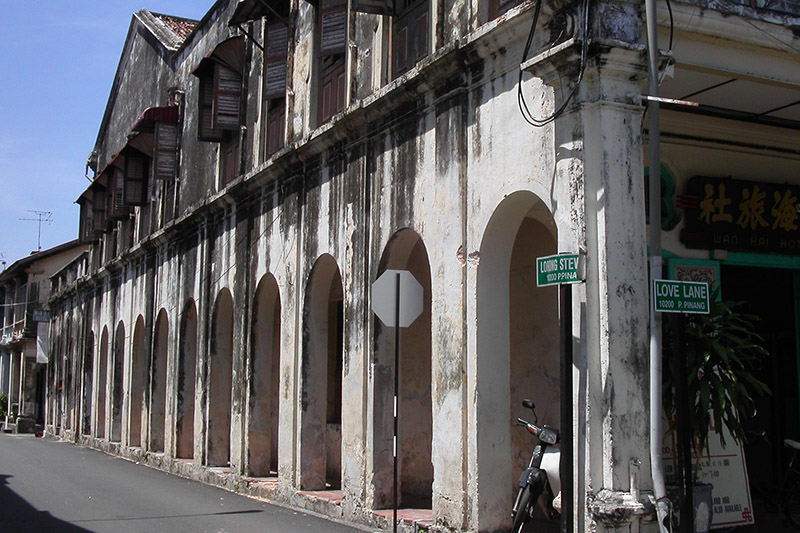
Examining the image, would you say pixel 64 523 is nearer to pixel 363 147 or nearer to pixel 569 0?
pixel 363 147

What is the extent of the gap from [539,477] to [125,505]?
274 inches

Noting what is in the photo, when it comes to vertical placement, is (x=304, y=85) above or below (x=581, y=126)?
above

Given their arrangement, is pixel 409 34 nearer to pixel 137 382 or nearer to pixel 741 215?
pixel 741 215

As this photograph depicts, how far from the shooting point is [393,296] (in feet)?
30.2

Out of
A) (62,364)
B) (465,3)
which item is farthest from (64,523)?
(62,364)

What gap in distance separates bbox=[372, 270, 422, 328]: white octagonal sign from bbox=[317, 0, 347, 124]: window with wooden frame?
13.3 ft

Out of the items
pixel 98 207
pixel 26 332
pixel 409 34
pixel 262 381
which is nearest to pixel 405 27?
pixel 409 34

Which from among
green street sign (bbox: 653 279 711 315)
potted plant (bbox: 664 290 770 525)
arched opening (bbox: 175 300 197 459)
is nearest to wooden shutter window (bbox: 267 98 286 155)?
arched opening (bbox: 175 300 197 459)

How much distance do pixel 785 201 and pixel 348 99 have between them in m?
5.48

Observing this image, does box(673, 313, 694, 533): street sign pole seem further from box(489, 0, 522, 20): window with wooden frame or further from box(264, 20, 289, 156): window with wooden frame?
box(264, 20, 289, 156): window with wooden frame

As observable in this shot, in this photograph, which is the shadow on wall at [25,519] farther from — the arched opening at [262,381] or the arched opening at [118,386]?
the arched opening at [118,386]

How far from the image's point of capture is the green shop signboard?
9.96 metres

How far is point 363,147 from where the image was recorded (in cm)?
1177

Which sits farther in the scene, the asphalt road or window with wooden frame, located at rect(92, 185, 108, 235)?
window with wooden frame, located at rect(92, 185, 108, 235)
